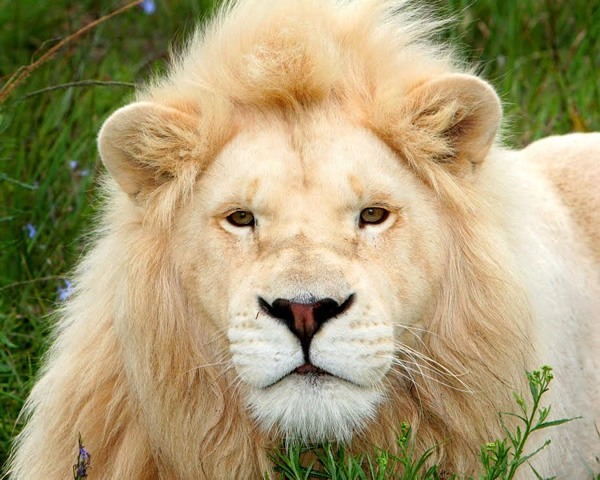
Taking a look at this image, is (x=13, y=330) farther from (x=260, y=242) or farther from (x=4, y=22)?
(x=4, y=22)

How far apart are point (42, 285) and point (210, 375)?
1.91 meters

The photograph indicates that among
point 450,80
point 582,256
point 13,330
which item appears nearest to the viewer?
point 450,80

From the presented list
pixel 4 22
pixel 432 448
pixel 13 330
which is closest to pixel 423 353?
pixel 432 448

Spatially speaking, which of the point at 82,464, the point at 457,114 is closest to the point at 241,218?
the point at 457,114

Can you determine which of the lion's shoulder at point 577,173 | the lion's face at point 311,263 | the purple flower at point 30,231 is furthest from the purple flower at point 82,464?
the lion's shoulder at point 577,173

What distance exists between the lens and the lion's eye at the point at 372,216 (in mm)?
3082

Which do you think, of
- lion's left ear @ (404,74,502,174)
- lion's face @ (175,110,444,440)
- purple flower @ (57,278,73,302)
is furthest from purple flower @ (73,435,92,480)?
lion's left ear @ (404,74,502,174)

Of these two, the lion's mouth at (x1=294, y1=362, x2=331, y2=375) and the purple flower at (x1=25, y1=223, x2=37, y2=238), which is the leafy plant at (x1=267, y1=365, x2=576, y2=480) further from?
the purple flower at (x1=25, y1=223, x2=37, y2=238)

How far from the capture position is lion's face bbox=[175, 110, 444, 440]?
284cm

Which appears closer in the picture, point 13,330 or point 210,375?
point 210,375

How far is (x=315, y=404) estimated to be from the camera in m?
2.89

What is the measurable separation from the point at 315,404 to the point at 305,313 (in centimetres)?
26

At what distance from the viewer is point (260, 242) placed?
3.03 meters

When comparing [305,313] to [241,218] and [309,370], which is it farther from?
[241,218]
